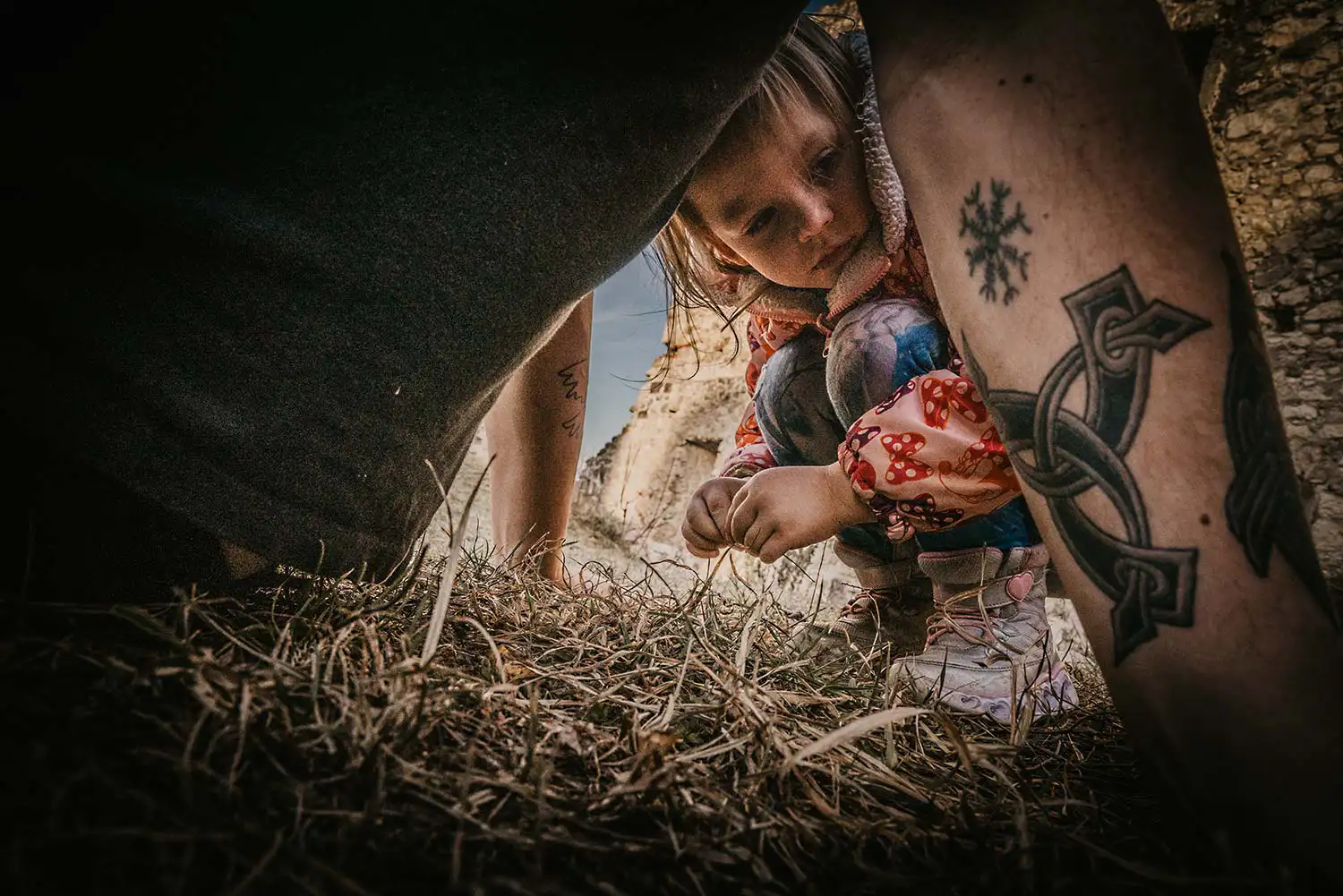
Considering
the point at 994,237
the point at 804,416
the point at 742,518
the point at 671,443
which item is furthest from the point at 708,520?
the point at 671,443

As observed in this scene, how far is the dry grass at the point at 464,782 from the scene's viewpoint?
0.88 ft

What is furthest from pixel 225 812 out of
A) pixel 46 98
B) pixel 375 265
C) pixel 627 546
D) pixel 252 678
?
pixel 627 546

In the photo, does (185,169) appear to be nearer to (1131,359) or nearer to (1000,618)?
(1131,359)

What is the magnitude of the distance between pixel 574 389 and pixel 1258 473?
1.22 m

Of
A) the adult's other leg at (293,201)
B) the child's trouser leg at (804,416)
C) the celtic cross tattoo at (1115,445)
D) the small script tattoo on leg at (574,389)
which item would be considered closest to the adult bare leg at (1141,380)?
the celtic cross tattoo at (1115,445)

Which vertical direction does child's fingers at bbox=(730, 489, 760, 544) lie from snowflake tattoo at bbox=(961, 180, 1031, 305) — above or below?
below

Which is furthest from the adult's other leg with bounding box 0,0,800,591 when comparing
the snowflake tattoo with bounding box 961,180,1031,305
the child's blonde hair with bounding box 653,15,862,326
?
the child's blonde hair with bounding box 653,15,862,326

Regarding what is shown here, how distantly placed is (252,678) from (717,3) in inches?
23.9

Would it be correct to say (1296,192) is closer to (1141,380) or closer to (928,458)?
(928,458)

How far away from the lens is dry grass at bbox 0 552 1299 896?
0.88ft

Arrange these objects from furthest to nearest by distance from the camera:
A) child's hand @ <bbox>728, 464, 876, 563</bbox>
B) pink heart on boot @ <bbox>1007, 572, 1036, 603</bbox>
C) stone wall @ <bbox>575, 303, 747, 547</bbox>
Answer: stone wall @ <bbox>575, 303, 747, 547</bbox> → pink heart on boot @ <bbox>1007, 572, 1036, 603</bbox> → child's hand @ <bbox>728, 464, 876, 563</bbox>

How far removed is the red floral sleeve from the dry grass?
0.32 meters

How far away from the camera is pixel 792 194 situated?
3.08 feet

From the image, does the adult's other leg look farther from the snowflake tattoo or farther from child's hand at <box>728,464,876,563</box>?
child's hand at <box>728,464,876,563</box>
